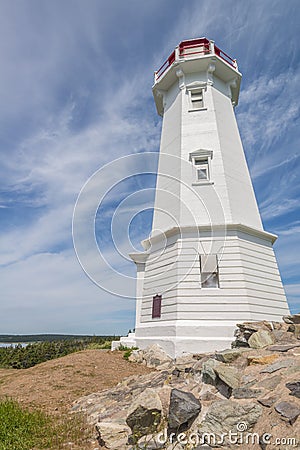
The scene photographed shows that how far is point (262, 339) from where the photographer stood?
7281mm

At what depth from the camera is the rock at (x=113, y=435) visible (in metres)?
4.61

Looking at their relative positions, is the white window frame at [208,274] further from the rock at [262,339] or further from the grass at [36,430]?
the grass at [36,430]

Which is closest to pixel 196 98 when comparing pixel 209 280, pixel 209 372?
pixel 209 280

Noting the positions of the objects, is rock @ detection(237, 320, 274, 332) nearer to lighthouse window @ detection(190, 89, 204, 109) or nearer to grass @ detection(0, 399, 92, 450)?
grass @ detection(0, 399, 92, 450)

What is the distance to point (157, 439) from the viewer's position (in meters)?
4.30

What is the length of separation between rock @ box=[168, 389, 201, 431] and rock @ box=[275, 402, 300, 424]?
3.93 ft

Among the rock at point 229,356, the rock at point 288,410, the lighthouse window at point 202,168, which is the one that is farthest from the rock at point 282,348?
the lighthouse window at point 202,168

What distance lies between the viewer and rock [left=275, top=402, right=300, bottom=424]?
3.58 meters

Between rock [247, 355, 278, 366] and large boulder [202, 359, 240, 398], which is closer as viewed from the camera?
large boulder [202, 359, 240, 398]

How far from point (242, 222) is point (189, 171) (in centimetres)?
298

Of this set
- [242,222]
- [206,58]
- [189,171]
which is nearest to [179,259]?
[242,222]

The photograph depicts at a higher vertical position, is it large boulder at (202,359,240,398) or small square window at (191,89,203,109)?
small square window at (191,89,203,109)

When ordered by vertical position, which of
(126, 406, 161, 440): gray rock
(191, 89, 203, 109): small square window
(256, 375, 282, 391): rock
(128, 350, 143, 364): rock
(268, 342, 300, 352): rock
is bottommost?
(126, 406, 161, 440): gray rock

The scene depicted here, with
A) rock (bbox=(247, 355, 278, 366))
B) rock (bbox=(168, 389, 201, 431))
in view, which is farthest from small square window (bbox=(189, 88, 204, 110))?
rock (bbox=(168, 389, 201, 431))
